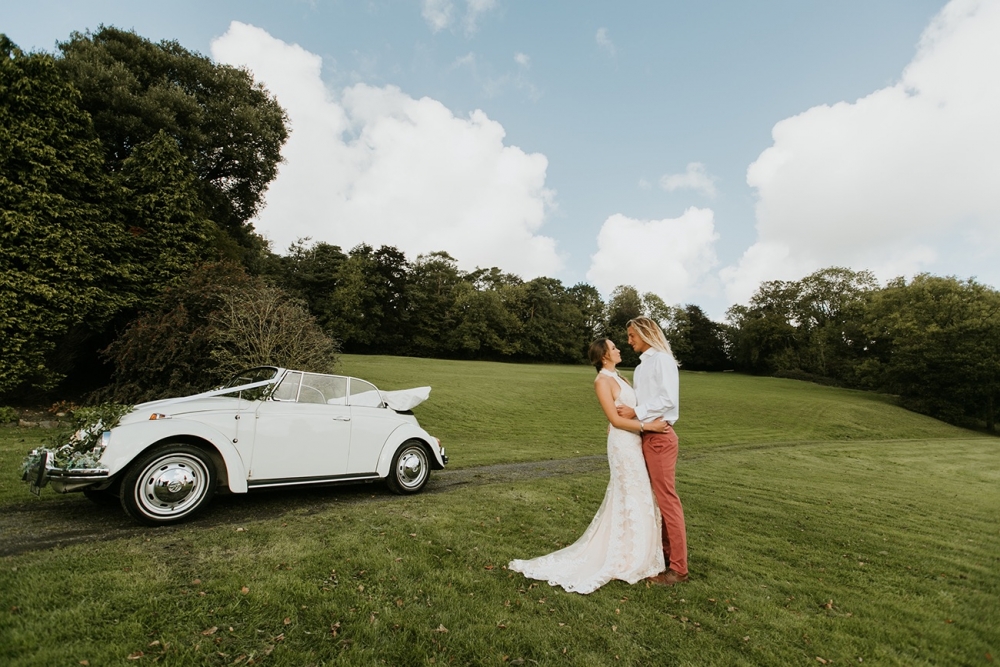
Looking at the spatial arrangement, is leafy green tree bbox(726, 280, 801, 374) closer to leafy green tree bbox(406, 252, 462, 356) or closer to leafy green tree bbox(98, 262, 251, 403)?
leafy green tree bbox(406, 252, 462, 356)

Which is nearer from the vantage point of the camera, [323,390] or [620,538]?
[620,538]

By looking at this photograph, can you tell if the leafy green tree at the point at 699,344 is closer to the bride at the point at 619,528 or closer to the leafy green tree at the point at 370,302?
the leafy green tree at the point at 370,302

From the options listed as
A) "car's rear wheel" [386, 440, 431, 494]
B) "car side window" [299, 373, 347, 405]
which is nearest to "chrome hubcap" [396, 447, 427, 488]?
"car's rear wheel" [386, 440, 431, 494]

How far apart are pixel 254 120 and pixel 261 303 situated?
1315 cm

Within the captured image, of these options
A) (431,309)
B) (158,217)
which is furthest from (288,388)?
(431,309)

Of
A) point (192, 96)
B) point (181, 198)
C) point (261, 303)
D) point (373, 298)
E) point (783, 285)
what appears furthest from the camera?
point (783, 285)

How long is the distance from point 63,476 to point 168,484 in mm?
990

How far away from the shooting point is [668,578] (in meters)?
4.43

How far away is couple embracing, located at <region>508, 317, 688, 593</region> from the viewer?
176 inches

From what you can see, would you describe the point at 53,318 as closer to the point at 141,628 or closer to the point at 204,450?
the point at 204,450

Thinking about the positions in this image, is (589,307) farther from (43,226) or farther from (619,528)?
(619,528)

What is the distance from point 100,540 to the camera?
4.78 m

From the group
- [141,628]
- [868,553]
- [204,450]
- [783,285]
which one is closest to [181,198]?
[204,450]

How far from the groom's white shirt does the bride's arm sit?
0.29ft
